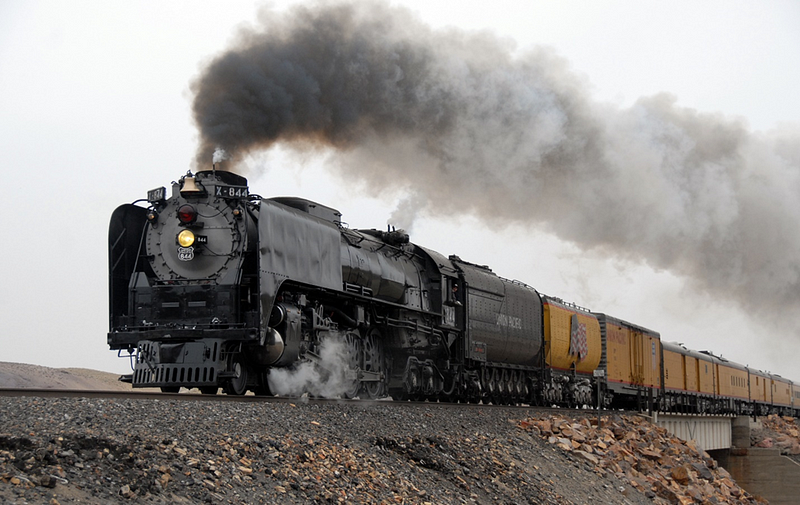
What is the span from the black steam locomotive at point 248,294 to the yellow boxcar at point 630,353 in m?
14.0

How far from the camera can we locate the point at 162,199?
45.4 feet

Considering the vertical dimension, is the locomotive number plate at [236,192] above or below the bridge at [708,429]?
above

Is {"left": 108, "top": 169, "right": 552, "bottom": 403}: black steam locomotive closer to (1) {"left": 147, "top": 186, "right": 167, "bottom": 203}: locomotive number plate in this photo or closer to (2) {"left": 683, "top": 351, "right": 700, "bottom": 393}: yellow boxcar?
(1) {"left": 147, "top": 186, "right": 167, "bottom": 203}: locomotive number plate

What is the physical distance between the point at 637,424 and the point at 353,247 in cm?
1119

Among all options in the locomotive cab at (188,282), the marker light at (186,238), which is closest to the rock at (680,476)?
the locomotive cab at (188,282)

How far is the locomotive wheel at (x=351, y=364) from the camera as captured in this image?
579 inches

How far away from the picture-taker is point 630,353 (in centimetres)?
3222

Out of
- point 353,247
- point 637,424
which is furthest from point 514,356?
point 353,247

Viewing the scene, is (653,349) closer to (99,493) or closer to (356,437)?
(356,437)

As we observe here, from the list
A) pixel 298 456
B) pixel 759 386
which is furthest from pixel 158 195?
pixel 759 386

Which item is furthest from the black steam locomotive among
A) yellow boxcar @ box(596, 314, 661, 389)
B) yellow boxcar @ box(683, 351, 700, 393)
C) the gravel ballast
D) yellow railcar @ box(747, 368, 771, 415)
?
yellow railcar @ box(747, 368, 771, 415)

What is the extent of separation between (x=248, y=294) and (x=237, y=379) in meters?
1.35

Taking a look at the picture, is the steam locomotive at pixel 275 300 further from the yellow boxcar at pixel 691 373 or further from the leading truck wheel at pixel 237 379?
the yellow boxcar at pixel 691 373

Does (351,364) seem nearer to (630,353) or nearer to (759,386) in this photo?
(630,353)
